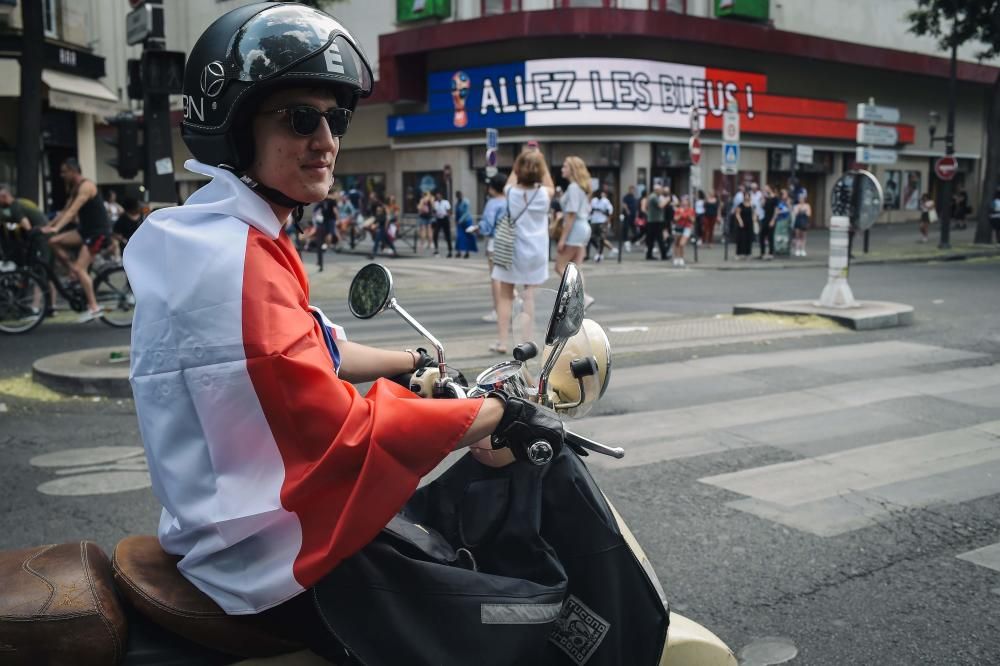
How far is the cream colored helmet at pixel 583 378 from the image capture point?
6.55 ft

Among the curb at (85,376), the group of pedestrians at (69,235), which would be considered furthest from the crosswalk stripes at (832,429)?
the group of pedestrians at (69,235)

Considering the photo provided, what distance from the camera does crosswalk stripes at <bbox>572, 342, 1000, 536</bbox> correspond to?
4566 millimetres

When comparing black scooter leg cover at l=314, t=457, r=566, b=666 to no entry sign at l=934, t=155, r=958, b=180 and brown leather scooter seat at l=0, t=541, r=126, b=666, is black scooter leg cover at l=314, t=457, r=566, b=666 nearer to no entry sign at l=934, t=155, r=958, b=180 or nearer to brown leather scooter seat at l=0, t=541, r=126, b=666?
brown leather scooter seat at l=0, t=541, r=126, b=666

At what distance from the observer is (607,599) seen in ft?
5.95

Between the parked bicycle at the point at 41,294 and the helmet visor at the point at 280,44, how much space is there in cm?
997

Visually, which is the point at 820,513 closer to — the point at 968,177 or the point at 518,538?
the point at 518,538

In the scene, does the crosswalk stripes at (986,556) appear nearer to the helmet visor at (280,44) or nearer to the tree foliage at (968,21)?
the helmet visor at (280,44)

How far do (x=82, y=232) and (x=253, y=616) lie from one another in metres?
10.9

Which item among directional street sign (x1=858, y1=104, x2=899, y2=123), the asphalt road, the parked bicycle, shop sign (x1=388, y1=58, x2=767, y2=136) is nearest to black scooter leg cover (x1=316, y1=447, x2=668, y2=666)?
the asphalt road

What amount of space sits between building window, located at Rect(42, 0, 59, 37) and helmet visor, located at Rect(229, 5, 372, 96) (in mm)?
22665

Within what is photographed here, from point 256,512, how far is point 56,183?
24.3m

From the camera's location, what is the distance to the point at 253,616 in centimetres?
167

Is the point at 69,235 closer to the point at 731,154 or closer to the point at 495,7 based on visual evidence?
the point at 731,154

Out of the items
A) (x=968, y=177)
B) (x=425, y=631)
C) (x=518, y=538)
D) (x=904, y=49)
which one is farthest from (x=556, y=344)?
(x=968, y=177)
